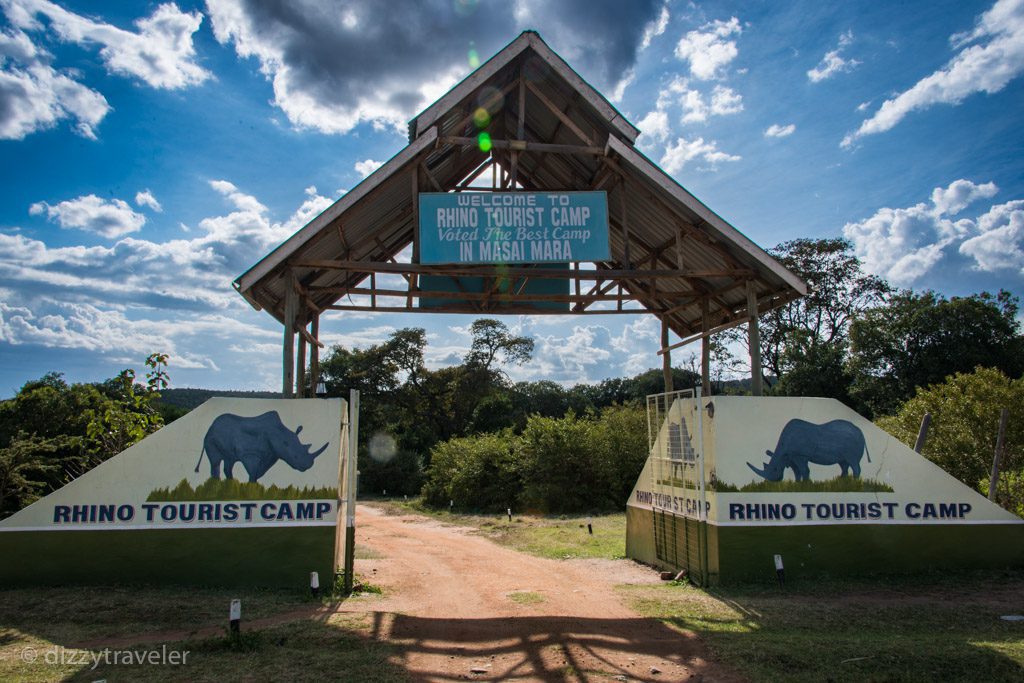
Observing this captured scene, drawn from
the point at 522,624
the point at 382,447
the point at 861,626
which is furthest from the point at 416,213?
the point at 382,447

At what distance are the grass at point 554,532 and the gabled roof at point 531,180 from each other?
5508 mm

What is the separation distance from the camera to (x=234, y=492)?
371 inches

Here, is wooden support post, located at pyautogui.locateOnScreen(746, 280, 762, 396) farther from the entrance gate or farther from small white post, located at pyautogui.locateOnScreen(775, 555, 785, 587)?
small white post, located at pyautogui.locateOnScreen(775, 555, 785, 587)

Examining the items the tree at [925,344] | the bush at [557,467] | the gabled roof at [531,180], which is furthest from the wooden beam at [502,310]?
the tree at [925,344]

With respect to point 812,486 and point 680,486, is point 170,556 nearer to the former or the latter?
point 680,486

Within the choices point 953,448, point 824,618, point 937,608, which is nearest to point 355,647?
point 824,618

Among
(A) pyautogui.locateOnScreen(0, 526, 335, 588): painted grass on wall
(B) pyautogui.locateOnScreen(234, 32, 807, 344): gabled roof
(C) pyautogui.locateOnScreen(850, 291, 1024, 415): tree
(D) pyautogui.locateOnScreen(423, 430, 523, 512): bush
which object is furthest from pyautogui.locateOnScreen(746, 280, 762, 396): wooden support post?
(C) pyautogui.locateOnScreen(850, 291, 1024, 415): tree

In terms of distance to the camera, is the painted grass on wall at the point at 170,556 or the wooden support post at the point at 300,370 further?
the wooden support post at the point at 300,370

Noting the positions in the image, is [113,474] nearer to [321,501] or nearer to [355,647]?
[321,501]

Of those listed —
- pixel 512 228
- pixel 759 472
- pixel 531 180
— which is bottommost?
pixel 759 472

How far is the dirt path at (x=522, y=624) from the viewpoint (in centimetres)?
654

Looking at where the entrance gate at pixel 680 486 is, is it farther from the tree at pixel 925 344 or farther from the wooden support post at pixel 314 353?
the tree at pixel 925 344

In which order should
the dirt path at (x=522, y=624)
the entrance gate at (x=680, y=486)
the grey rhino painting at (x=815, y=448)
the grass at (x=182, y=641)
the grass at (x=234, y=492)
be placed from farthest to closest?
1. the entrance gate at (x=680, y=486)
2. the grey rhino painting at (x=815, y=448)
3. the grass at (x=234, y=492)
4. the dirt path at (x=522, y=624)
5. the grass at (x=182, y=641)

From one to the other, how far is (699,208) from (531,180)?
429 cm
